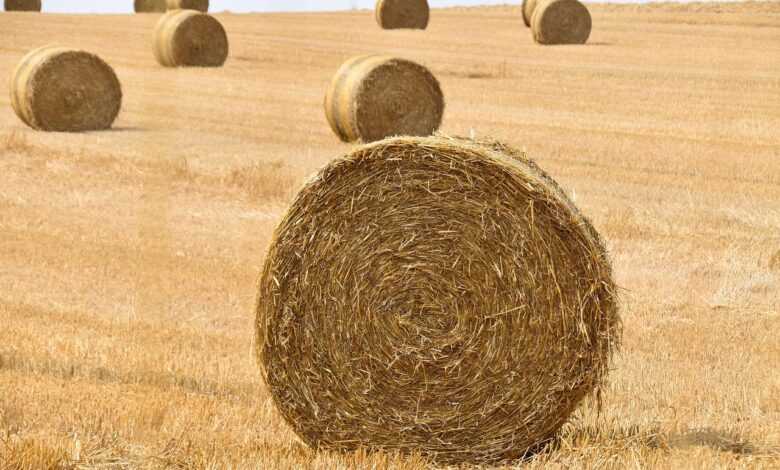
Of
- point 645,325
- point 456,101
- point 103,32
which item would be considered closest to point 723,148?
point 456,101

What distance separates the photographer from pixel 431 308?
5609mm

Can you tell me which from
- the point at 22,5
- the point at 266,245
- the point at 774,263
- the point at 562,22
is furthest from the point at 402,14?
the point at 774,263

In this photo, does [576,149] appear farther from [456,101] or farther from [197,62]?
[197,62]

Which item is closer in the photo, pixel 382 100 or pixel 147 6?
pixel 382 100

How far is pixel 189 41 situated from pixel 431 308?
22571 millimetres

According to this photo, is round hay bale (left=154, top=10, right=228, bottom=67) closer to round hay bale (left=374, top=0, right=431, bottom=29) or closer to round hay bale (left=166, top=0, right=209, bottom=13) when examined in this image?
round hay bale (left=374, top=0, right=431, bottom=29)

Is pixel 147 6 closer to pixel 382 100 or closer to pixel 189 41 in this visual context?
pixel 189 41

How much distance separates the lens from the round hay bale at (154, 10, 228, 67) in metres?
27.0

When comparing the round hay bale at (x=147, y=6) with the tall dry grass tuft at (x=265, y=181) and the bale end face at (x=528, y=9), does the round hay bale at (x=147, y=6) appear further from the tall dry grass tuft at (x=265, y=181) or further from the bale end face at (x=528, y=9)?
the tall dry grass tuft at (x=265, y=181)

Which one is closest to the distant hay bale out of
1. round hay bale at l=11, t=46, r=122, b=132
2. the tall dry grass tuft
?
Answer: the tall dry grass tuft

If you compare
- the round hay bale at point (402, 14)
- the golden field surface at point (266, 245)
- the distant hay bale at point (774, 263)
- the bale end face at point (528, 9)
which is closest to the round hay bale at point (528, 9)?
the bale end face at point (528, 9)

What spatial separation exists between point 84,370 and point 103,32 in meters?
29.6

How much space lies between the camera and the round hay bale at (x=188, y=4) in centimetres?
3772

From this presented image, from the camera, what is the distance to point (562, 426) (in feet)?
18.8
